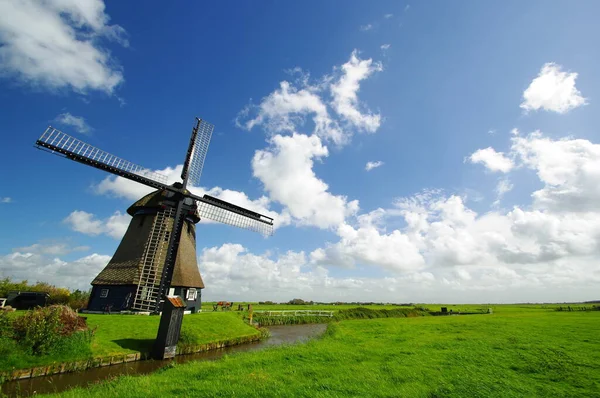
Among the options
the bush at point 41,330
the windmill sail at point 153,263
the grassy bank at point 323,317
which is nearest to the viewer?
the bush at point 41,330

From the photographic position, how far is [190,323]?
72.2ft

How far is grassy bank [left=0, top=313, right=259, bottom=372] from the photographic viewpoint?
41.0 feet

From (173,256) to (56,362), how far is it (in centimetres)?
1170

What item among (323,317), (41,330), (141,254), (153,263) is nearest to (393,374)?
(41,330)

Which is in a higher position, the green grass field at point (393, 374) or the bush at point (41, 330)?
the bush at point (41, 330)

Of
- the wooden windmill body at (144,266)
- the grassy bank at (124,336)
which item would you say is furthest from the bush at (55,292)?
the grassy bank at (124,336)

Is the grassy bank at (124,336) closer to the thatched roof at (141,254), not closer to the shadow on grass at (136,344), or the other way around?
the shadow on grass at (136,344)

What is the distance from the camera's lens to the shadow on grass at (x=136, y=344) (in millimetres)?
16328

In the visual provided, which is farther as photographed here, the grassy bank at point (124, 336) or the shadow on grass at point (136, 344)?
the shadow on grass at point (136, 344)

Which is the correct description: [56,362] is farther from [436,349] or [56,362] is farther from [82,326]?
[436,349]

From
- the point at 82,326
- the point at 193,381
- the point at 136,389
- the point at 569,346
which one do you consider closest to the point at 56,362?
the point at 82,326

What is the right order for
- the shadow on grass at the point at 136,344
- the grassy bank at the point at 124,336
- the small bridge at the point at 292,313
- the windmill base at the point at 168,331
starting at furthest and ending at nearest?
the small bridge at the point at 292,313
the windmill base at the point at 168,331
the shadow on grass at the point at 136,344
the grassy bank at the point at 124,336

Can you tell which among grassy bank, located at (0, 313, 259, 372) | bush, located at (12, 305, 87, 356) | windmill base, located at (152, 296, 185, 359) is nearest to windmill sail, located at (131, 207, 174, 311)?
grassy bank, located at (0, 313, 259, 372)

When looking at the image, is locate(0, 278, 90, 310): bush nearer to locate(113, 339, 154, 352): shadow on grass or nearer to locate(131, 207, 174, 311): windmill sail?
locate(131, 207, 174, 311): windmill sail
